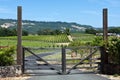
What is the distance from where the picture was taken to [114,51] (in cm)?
1988

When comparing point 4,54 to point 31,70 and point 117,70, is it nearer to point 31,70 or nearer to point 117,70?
point 31,70

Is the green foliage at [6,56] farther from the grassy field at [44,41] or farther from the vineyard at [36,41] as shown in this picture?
the grassy field at [44,41]

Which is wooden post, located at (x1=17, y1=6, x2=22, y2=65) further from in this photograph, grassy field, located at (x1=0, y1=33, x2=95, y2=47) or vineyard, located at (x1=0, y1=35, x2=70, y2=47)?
grassy field, located at (x1=0, y1=33, x2=95, y2=47)

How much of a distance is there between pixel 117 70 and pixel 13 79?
5.62 meters

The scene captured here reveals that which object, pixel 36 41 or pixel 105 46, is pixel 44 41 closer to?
pixel 36 41

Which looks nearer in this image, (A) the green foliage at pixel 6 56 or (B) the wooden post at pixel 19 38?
(A) the green foliage at pixel 6 56

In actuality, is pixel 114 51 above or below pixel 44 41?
above

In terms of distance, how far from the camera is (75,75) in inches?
770

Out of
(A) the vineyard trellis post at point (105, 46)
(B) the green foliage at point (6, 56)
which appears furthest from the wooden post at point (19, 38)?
(A) the vineyard trellis post at point (105, 46)

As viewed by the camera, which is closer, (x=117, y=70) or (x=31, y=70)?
(x=117, y=70)

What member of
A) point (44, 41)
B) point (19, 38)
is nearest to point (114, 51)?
point (19, 38)

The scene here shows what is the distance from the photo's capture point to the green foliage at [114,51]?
64.6 feet

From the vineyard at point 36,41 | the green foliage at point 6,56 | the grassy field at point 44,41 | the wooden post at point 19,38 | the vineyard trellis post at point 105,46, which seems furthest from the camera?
the grassy field at point 44,41

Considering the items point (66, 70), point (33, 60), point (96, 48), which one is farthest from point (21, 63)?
point (96, 48)
